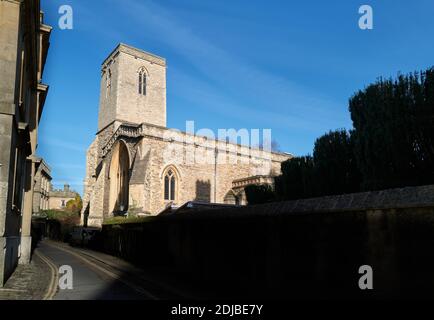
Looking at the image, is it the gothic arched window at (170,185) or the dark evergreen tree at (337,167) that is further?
the gothic arched window at (170,185)

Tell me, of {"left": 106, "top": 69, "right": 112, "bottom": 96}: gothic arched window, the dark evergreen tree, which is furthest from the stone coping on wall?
{"left": 106, "top": 69, "right": 112, "bottom": 96}: gothic arched window

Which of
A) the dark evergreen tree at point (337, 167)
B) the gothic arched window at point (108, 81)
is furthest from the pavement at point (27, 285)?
the gothic arched window at point (108, 81)

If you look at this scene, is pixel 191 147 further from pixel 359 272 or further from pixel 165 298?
pixel 359 272

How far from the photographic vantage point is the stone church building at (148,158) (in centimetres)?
3119

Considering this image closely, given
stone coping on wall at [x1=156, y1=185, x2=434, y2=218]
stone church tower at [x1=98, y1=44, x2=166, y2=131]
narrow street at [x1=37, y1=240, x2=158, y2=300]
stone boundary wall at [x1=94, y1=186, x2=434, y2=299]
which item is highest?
stone church tower at [x1=98, y1=44, x2=166, y2=131]

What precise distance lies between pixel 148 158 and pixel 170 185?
345cm

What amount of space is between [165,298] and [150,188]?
75.1 ft

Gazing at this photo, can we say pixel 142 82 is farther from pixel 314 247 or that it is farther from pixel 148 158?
pixel 314 247

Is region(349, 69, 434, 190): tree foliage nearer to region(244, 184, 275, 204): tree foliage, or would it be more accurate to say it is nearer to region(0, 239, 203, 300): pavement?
region(0, 239, 203, 300): pavement

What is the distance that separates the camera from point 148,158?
30703mm

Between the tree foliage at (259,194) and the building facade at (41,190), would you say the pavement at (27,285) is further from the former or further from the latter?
the building facade at (41,190)

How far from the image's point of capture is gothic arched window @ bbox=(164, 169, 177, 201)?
3231 centimetres

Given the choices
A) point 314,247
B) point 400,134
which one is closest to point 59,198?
point 400,134
